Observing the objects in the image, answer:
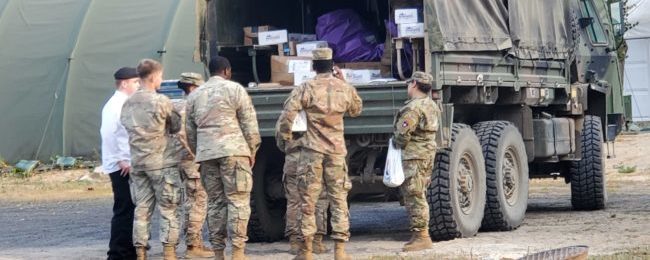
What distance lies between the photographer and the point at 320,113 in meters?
11.1

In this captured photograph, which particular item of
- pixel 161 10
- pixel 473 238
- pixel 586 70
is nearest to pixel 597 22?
pixel 586 70

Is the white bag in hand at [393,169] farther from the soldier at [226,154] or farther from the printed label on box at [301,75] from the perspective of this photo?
the soldier at [226,154]

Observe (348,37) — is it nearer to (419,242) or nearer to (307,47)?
(307,47)

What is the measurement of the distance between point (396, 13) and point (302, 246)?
2473mm

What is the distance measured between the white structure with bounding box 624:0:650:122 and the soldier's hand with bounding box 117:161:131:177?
23.5 m

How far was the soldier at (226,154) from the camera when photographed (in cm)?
1059

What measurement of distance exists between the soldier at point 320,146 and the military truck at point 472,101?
0.94 m

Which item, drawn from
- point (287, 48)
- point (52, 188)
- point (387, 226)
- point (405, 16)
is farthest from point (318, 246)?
point (52, 188)

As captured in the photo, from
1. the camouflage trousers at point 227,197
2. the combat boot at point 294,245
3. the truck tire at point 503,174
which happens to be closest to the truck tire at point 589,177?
the truck tire at point 503,174

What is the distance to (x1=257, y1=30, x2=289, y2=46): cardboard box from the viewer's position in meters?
13.2

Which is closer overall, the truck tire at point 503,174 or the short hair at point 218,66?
the short hair at point 218,66

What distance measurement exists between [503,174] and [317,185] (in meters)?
3.43

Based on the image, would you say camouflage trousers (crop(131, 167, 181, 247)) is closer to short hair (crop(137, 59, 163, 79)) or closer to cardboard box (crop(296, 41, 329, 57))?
short hair (crop(137, 59, 163, 79))

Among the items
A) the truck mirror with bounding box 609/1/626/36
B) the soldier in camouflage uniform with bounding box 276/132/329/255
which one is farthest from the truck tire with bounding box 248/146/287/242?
the truck mirror with bounding box 609/1/626/36
